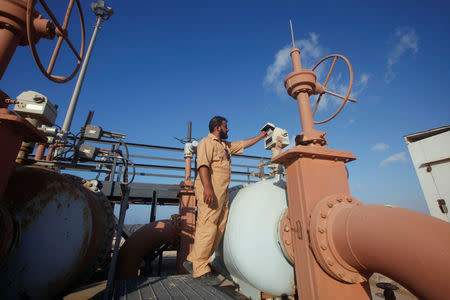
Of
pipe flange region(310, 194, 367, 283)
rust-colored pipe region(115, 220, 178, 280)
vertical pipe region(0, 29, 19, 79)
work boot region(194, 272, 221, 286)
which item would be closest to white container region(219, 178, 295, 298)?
work boot region(194, 272, 221, 286)

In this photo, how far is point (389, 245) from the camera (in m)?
0.91

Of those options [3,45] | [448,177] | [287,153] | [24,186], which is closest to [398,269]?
[287,153]

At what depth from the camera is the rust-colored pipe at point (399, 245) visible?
75 cm

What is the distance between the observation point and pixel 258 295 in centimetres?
192

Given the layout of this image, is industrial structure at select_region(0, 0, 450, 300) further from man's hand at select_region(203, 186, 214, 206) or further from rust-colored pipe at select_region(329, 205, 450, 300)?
man's hand at select_region(203, 186, 214, 206)

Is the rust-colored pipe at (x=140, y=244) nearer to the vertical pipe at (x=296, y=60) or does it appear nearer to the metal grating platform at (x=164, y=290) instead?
the metal grating platform at (x=164, y=290)

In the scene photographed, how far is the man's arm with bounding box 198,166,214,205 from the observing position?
2.15m

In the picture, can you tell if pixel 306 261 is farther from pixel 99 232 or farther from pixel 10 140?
pixel 99 232

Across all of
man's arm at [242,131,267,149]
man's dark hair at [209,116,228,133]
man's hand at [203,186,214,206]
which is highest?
man's dark hair at [209,116,228,133]

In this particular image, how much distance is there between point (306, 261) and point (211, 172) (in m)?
1.39

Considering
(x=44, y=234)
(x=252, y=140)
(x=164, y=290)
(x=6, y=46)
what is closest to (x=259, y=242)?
(x=164, y=290)

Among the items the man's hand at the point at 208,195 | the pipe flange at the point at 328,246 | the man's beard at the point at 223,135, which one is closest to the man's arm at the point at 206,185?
the man's hand at the point at 208,195

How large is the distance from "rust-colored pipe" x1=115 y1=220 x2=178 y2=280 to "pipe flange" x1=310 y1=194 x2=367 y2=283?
13.4 feet

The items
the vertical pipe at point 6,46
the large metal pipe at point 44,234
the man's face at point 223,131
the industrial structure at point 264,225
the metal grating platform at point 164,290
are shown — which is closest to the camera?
the industrial structure at point 264,225
